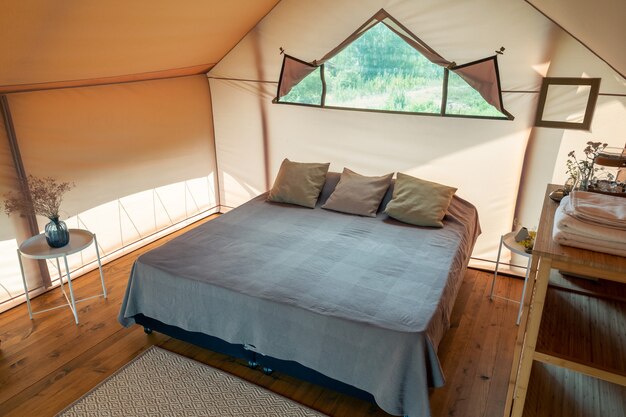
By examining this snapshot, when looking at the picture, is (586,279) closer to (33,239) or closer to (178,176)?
(33,239)

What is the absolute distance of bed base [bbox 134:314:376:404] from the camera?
2270mm

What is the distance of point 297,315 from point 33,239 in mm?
2119

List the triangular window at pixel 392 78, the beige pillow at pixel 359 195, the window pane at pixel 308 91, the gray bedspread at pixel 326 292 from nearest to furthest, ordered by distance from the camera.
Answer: the gray bedspread at pixel 326 292
the triangular window at pixel 392 78
the beige pillow at pixel 359 195
the window pane at pixel 308 91

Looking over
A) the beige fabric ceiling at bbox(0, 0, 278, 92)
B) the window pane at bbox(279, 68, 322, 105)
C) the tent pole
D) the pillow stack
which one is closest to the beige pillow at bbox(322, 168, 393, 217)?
the pillow stack

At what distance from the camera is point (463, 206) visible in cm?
357

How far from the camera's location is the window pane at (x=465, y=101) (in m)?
3.44

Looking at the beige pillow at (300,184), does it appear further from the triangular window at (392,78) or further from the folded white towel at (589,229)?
the folded white towel at (589,229)

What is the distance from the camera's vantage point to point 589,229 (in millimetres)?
1253

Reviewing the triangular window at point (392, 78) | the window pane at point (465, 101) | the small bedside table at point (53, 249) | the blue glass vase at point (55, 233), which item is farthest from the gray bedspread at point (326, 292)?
the triangular window at point (392, 78)

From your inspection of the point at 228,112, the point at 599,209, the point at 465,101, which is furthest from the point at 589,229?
the point at 228,112

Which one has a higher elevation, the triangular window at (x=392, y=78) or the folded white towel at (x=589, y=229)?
the triangular window at (x=392, y=78)

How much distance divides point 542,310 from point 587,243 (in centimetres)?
25

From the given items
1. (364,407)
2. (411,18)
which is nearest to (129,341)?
(364,407)

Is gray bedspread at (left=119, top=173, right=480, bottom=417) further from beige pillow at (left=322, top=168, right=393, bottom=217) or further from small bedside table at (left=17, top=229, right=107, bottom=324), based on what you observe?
small bedside table at (left=17, top=229, right=107, bottom=324)
